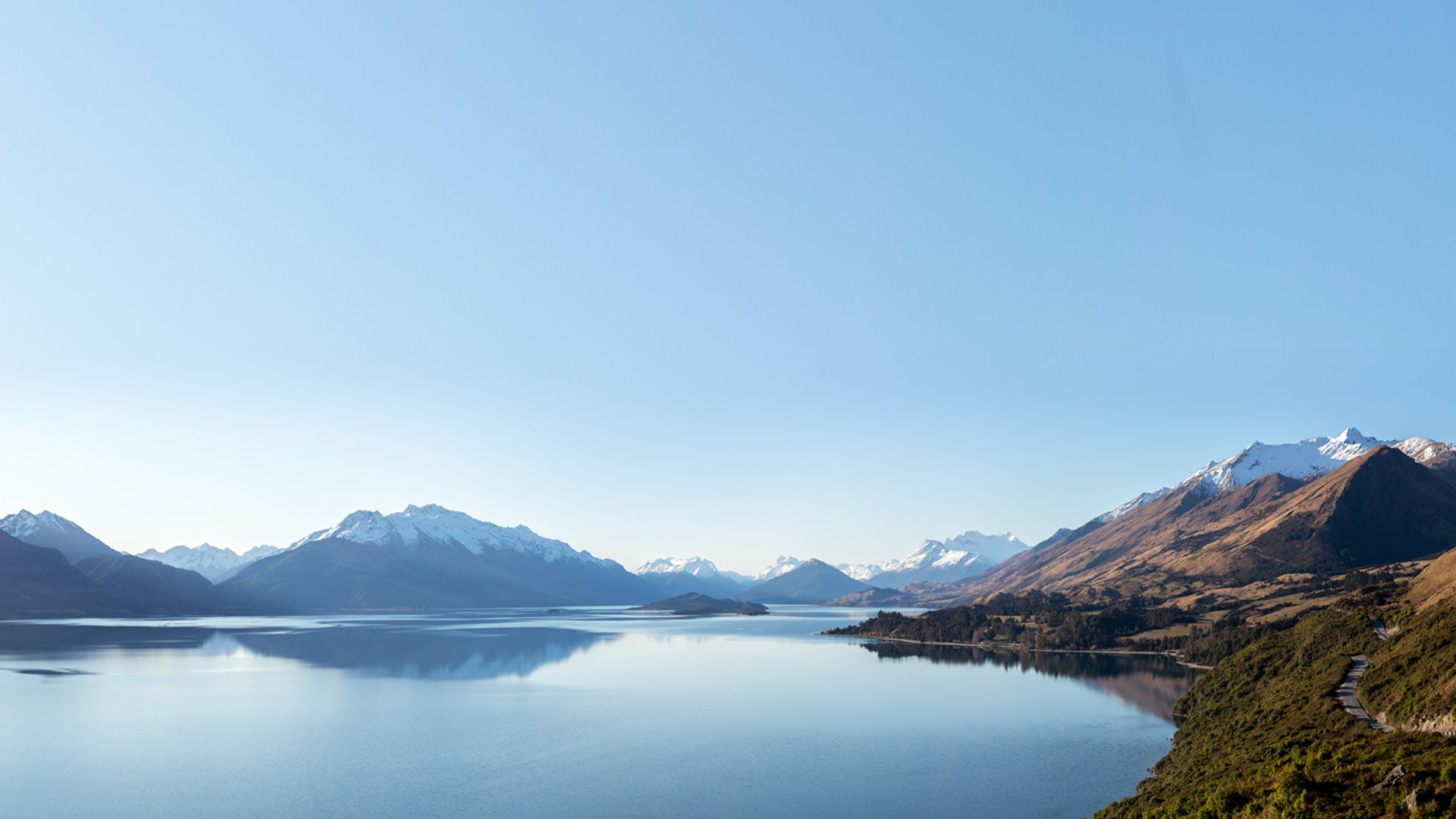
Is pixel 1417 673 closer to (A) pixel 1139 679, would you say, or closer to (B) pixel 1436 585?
(B) pixel 1436 585

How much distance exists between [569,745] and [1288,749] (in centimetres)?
7151

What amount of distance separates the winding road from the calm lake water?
19.3 meters

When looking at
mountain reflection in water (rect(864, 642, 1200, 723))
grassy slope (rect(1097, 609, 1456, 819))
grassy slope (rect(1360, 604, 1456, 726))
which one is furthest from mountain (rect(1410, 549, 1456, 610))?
mountain reflection in water (rect(864, 642, 1200, 723))

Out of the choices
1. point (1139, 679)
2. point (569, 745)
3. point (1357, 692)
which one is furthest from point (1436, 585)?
point (569, 745)

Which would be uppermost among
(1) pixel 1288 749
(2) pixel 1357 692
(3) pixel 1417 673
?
(3) pixel 1417 673

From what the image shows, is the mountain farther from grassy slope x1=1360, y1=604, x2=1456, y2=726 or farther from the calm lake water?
the calm lake water

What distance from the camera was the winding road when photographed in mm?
60375

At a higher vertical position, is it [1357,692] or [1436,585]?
[1436,585]

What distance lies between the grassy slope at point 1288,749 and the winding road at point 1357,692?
0.77m

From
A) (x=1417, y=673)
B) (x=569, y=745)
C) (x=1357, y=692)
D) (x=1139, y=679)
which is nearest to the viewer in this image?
(x=1417, y=673)

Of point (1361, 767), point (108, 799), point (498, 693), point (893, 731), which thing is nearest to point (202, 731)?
point (108, 799)

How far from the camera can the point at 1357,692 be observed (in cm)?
7081

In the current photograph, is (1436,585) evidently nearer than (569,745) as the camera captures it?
Yes

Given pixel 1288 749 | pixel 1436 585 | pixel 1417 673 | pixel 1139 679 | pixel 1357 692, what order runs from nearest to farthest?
pixel 1288 749 → pixel 1417 673 → pixel 1357 692 → pixel 1436 585 → pixel 1139 679
